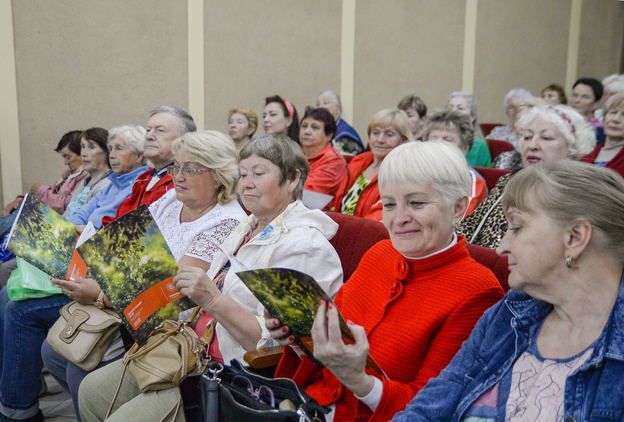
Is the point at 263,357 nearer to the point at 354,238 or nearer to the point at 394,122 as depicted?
the point at 354,238

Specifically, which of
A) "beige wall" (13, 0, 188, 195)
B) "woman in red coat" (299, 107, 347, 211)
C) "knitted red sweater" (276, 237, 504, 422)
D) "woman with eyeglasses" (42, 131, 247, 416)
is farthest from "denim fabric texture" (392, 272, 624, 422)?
"beige wall" (13, 0, 188, 195)

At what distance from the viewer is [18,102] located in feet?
17.3

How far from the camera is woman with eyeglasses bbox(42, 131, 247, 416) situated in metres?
2.32

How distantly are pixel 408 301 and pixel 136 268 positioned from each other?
34.8 inches

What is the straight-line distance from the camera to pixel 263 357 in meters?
1.71

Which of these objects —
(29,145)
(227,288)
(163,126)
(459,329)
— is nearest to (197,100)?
(29,145)

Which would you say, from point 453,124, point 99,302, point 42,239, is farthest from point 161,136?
point 453,124

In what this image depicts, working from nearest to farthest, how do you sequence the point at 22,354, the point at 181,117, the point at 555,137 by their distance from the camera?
the point at 22,354, the point at 555,137, the point at 181,117

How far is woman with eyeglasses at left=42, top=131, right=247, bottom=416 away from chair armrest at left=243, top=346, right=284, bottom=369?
2.14 ft

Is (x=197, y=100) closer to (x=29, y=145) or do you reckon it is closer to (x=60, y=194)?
(x=29, y=145)

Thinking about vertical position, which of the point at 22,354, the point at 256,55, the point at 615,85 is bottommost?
the point at 22,354

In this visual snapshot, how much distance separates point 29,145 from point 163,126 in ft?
9.32

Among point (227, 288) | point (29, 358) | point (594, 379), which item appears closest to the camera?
point (594, 379)

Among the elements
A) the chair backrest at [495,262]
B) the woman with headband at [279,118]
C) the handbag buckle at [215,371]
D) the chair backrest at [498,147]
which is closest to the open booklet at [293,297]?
the handbag buckle at [215,371]
